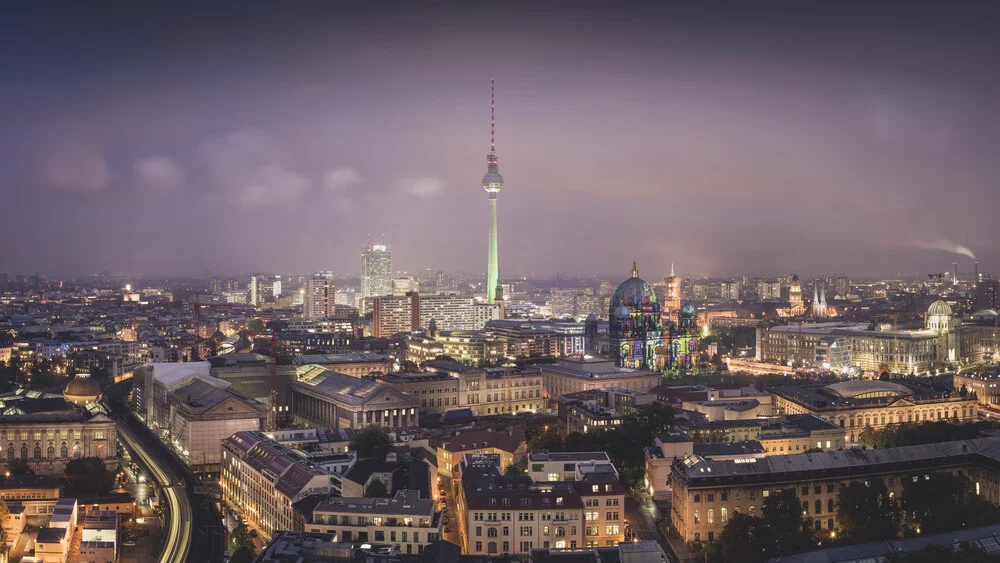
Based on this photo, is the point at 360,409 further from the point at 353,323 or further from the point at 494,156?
the point at 494,156

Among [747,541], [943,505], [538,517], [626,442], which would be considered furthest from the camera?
[626,442]

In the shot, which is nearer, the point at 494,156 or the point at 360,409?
the point at 360,409

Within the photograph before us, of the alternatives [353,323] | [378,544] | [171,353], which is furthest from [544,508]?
[353,323]

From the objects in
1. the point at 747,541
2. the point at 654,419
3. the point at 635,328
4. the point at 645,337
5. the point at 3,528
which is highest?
the point at 635,328

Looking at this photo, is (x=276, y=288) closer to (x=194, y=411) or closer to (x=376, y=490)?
(x=194, y=411)

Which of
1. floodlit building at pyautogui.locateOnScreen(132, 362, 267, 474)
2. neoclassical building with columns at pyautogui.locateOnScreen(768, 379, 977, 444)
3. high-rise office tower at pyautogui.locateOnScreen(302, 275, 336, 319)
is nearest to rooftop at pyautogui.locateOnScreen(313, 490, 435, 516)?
floodlit building at pyautogui.locateOnScreen(132, 362, 267, 474)

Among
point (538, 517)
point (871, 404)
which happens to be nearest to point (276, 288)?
point (871, 404)

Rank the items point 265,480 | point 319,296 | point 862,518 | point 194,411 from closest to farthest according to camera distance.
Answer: point 862,518 < point 265,480 < point 194,411 < point 319,296
